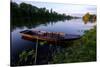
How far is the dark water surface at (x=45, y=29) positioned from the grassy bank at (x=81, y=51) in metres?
0.08

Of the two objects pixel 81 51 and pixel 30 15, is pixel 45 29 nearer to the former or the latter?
pixel 30 15

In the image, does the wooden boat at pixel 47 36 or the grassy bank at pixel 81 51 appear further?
the grassy bank at pixel 81 51

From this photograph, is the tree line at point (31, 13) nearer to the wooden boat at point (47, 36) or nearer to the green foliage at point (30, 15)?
the green foliage at point (30, 15)

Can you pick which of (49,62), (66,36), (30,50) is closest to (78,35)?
(66,36)

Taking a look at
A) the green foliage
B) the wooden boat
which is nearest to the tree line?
the green foliage

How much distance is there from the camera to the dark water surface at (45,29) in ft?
6.84

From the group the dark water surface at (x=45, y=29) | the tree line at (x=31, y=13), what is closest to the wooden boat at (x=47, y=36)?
the dark water surface at (x=45, y=29)

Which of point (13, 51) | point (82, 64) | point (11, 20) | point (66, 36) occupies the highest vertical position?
point (11, 20)

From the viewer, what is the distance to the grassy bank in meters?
2.27

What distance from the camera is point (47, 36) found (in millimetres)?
2230
